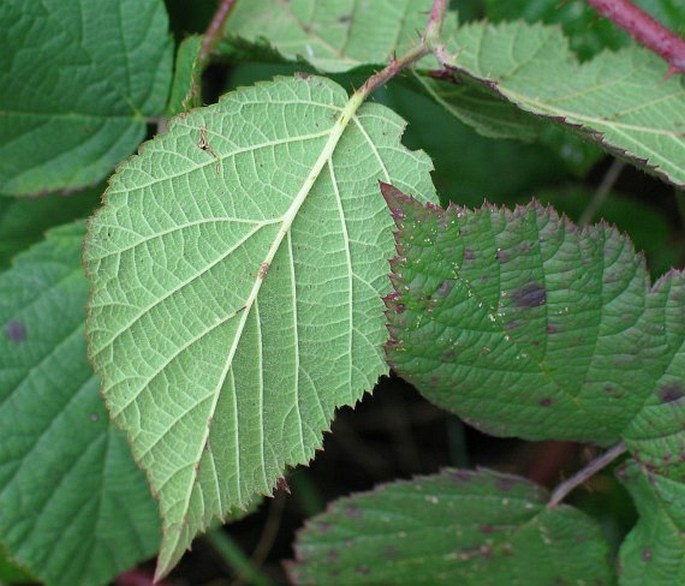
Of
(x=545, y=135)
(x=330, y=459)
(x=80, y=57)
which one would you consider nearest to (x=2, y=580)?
(x=330, y=459)

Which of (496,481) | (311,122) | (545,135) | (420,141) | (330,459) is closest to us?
(311,122)

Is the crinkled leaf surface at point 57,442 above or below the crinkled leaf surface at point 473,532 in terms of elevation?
below

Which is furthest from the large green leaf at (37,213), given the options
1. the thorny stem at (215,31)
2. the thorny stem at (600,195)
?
the thorny stem at (600,195)

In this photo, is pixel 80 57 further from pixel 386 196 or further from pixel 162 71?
pixel 386 196

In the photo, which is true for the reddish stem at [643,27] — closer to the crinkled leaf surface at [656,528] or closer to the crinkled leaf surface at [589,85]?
the crinkled leaf surface at [589,85]

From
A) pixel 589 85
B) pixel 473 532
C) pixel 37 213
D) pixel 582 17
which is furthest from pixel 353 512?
pixel 582 17

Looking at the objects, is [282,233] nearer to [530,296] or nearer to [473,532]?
[530,296]
